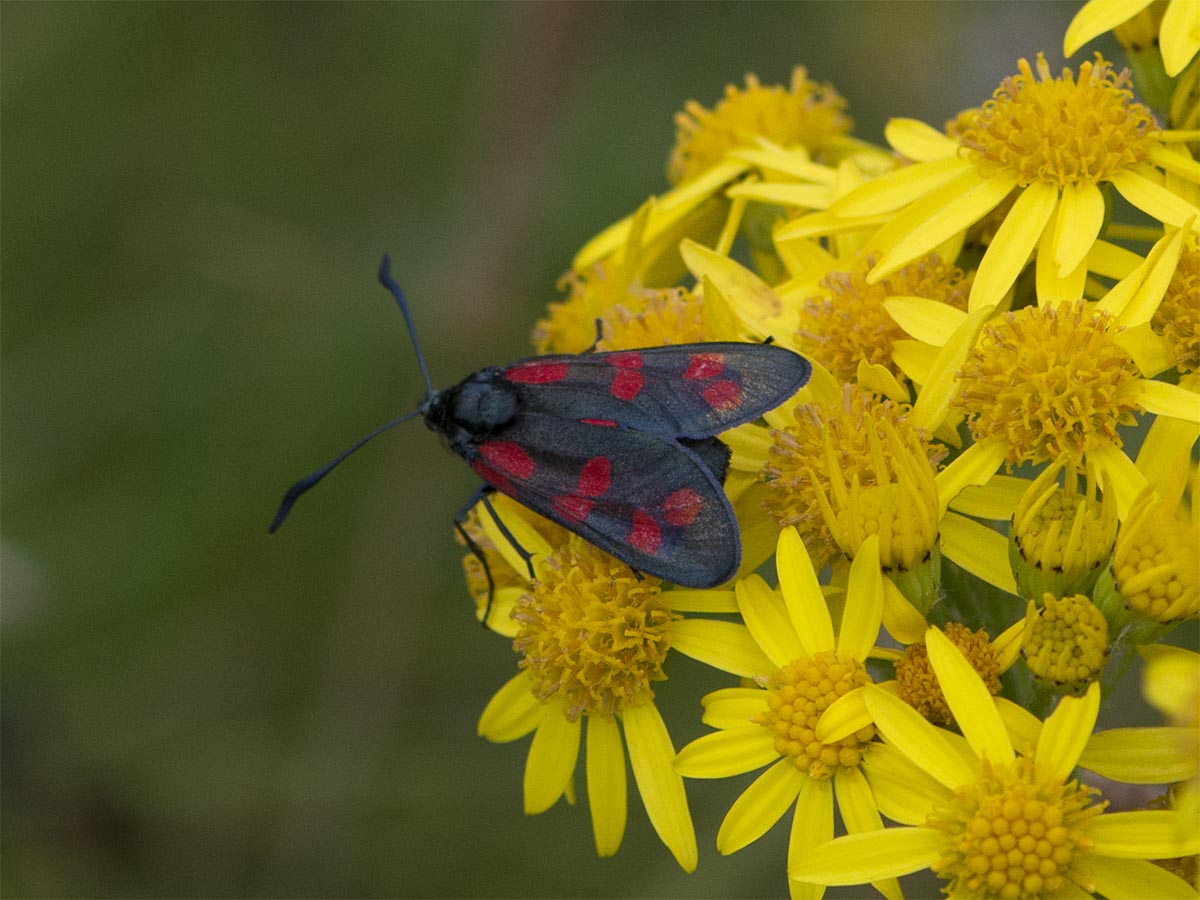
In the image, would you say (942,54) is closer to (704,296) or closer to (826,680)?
(704,296)

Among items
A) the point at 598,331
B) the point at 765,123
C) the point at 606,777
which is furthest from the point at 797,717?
the point at 765,123

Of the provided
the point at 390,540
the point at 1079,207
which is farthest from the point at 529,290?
the point at 1079,207

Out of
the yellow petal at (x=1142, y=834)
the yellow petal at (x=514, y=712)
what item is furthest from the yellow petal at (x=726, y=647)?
the yellow petal at (x=1142, y=834)

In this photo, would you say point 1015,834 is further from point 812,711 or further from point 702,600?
point 702,600

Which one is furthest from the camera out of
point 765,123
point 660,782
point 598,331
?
point 765,123

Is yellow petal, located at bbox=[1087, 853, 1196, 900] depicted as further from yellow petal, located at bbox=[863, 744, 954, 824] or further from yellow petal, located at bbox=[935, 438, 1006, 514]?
yellow petal, located at bbox=[935, 438, 1006, 514]

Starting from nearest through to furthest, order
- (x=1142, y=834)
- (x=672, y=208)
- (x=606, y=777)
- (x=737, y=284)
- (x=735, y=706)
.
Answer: (x=1142, y=834) < (x=735, y=706) < (x=606, y=777) < (x=737, y=284) < (x=672, y=208)

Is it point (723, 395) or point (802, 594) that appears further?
point (723, 395)
